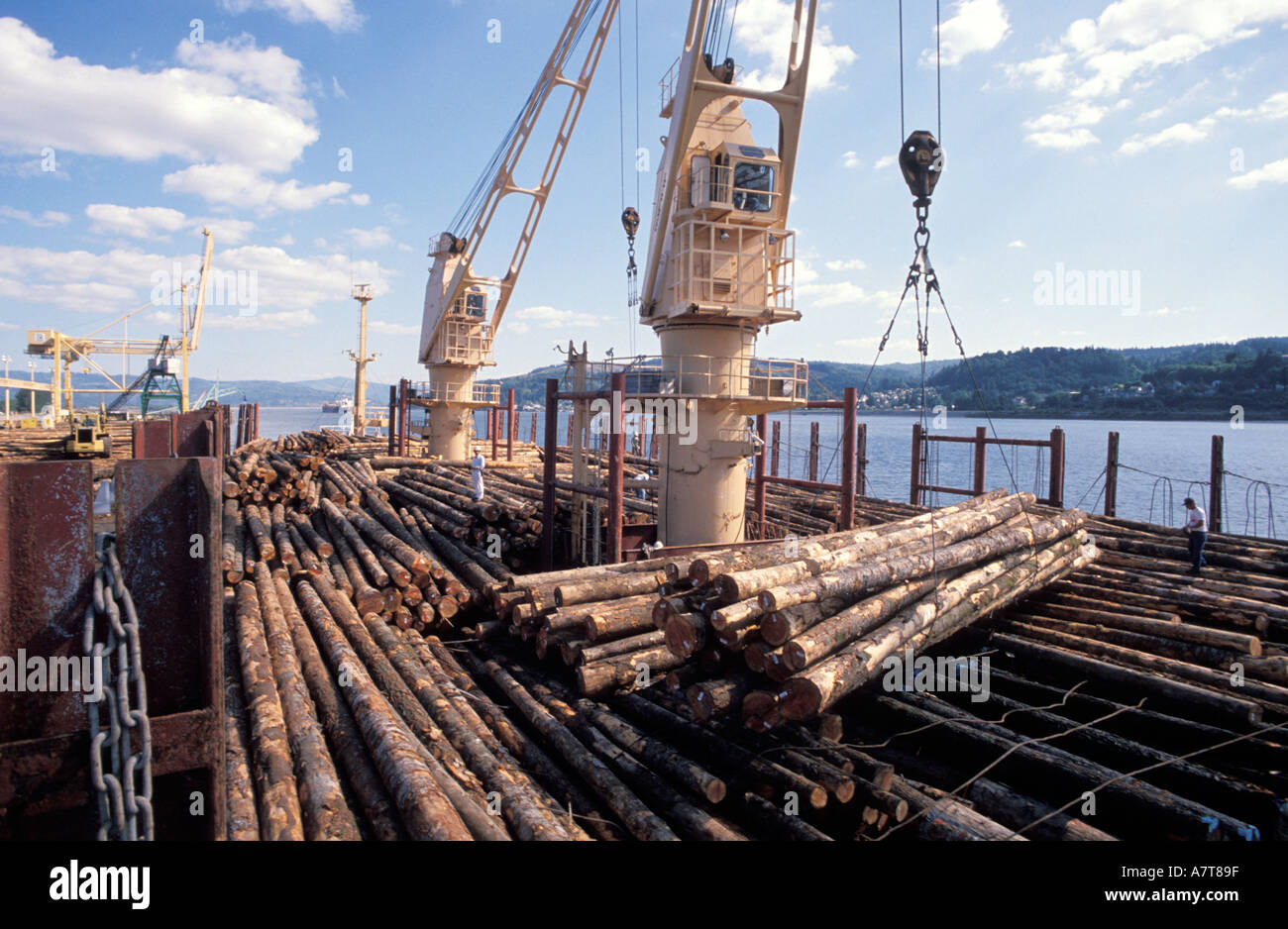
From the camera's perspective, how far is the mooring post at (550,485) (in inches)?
593

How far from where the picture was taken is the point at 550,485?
49.5 feet

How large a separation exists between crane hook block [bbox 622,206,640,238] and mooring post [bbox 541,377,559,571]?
9.43m

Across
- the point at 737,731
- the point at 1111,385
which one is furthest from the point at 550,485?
the point at 1111,385

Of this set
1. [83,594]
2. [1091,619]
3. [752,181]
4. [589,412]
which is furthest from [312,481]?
[1091,619]

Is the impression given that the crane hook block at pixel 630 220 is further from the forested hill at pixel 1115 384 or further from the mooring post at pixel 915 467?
the forested hill at pixel 1115 384

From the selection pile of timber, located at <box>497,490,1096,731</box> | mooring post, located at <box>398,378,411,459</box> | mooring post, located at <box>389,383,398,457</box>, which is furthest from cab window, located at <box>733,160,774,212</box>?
mooring post, located at <box>389,383,398,457</box>

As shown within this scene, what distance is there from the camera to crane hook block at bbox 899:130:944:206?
27.5 feet

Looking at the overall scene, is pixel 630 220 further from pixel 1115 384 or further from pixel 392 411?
pixel 1115 384

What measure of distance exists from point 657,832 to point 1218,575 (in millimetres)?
10493

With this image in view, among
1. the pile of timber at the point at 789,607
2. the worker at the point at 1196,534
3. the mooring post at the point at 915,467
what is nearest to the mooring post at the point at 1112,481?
the mooring post at the point at 915,467

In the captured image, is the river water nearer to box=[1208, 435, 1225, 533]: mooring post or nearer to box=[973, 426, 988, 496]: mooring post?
box=[1208, 435, 1225, 533]: mooring post

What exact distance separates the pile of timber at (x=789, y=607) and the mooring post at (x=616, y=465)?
230cm

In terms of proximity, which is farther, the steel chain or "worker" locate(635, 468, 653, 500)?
"worker" locate(635, 468, 653, 500)
